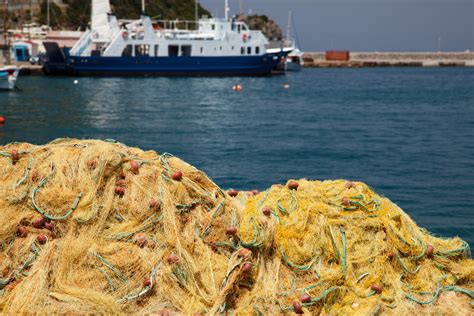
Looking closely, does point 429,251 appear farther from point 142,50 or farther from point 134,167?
point 142,50

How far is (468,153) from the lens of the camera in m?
19.6

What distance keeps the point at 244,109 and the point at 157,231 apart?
28.3 meters

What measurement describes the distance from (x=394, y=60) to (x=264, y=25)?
2405cm

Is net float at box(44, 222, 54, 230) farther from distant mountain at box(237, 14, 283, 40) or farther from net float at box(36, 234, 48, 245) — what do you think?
distant mountain at box(237, 14, 283, 40)

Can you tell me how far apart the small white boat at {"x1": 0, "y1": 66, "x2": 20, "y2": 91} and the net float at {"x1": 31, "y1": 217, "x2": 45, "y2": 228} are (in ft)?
117

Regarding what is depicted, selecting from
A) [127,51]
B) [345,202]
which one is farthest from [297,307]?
[127,51]

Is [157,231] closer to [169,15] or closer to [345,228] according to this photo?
[345,228]

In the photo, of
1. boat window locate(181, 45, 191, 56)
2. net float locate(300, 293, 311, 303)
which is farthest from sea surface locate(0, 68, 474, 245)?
boat window locate(181, 45, 191, 56)

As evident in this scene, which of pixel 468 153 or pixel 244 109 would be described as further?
pixel 244 109

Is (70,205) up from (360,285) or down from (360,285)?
up

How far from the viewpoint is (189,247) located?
529 centimetres

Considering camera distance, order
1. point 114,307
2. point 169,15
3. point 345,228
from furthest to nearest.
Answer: point 169,15
point 345,228
point 114,307

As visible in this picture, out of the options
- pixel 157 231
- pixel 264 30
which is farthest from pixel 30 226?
pixel 264 30

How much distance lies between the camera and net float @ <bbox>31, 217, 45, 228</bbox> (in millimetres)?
5180
